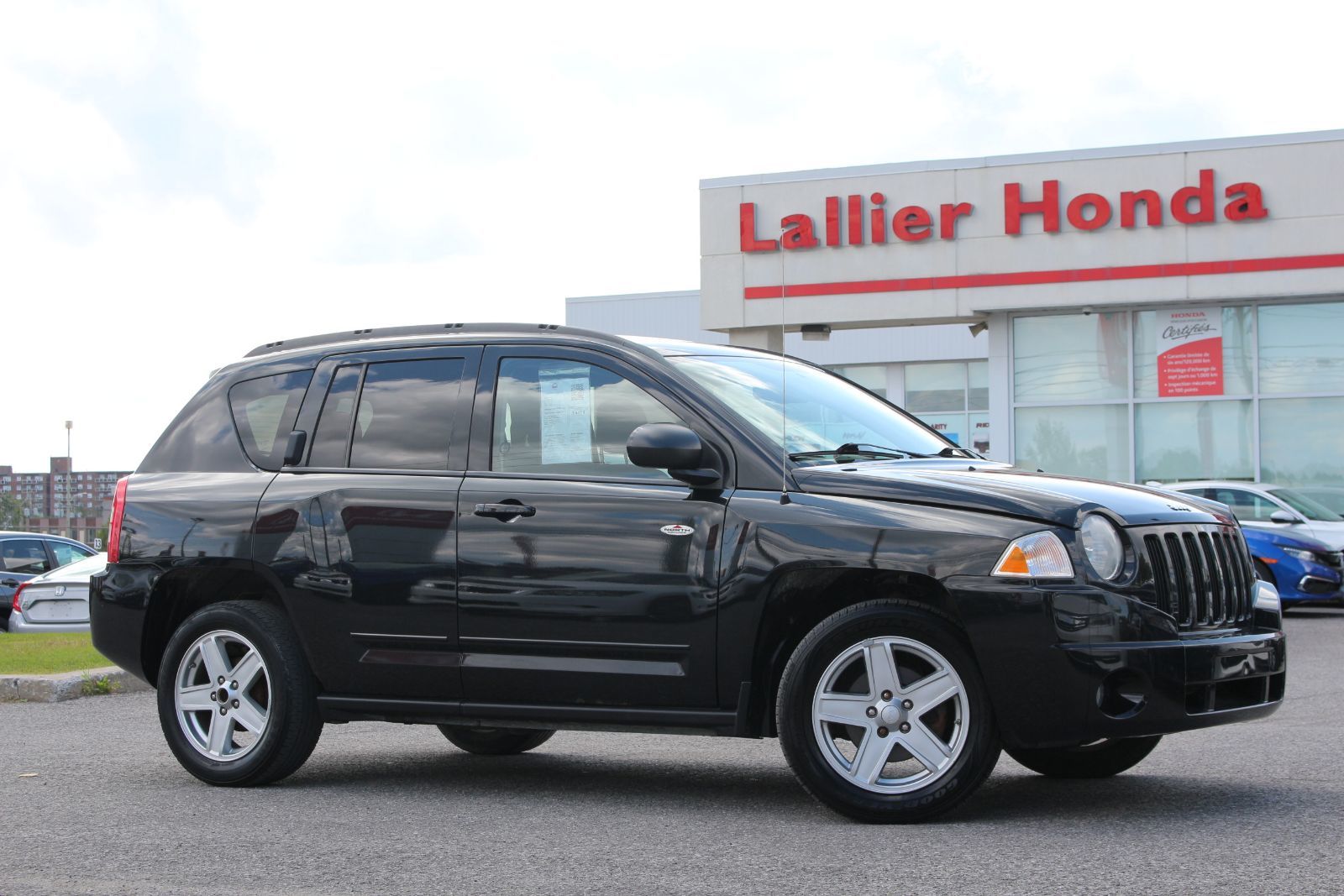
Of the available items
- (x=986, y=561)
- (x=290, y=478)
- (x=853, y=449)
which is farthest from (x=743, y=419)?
(x=290, y=478)

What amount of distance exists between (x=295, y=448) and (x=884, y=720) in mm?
2941

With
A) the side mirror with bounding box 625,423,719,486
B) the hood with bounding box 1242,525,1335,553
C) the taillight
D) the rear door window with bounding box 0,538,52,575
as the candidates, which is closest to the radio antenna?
the side mirror with bounding box 625,423,719,486

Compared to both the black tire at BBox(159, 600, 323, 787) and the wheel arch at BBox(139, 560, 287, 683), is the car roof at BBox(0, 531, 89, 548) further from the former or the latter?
the black tire at BBox(159, 600, 323, 787)

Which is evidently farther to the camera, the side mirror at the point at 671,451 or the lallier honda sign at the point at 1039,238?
the lallier honda sign at the point at 1039,238

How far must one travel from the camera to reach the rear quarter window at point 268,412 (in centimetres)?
728

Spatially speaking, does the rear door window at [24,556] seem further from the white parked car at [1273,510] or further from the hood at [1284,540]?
the hood at [1284,540]

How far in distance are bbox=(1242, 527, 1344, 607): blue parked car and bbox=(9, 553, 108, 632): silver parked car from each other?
41.3 feet

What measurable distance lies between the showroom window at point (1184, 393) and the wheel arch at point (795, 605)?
18710 mm

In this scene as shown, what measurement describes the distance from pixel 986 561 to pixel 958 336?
138ft

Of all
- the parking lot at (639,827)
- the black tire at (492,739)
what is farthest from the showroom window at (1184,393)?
the black tire at (492,739)

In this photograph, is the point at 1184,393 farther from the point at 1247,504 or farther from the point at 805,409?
the point at 805,409

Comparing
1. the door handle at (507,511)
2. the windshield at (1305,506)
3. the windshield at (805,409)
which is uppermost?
the windshield at (805,409)

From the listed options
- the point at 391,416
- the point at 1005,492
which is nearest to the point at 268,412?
the point at 391,416

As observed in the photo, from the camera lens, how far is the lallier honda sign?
75.5 feet
